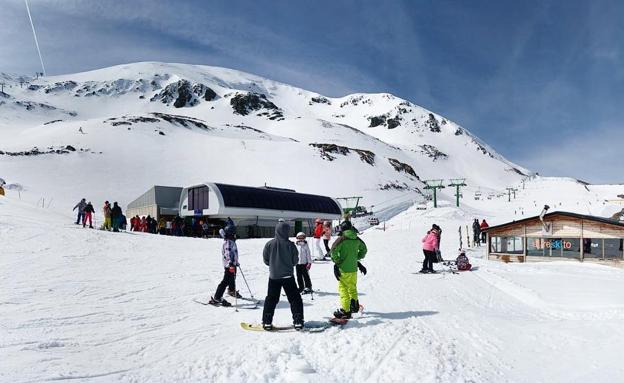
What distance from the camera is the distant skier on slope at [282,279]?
22.8 ft

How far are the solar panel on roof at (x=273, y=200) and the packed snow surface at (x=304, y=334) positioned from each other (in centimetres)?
1979

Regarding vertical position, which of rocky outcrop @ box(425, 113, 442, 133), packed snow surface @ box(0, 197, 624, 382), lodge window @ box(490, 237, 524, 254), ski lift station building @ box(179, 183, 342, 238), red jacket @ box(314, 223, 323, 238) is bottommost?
packed snow surface @ box(0, 197, 624, 382)

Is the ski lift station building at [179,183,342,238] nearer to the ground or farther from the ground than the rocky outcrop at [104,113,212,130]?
nearer to the ground

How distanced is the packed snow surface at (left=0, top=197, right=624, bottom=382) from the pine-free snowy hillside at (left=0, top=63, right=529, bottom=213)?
42.2 m

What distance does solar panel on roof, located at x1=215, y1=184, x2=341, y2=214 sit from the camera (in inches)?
1334

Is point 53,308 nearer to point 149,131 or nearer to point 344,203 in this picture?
point 344,203

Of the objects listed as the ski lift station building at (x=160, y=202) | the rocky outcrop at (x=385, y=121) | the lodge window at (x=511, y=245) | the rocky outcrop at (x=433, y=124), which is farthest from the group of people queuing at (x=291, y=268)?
the rocky outcrop at (x=433, y=124)

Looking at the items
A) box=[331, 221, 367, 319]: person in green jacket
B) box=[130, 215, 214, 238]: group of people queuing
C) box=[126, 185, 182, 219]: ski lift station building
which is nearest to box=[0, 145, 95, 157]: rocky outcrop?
box=[126, 185, 182, 219]: ski lift station building

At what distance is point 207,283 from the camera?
1154 centimetres

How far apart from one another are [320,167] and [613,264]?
6339 centimetres

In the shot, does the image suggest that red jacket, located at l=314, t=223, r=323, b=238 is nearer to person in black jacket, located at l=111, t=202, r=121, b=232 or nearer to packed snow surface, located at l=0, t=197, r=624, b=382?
packed snow surface, located at l=0, t=197, r=624, b=382

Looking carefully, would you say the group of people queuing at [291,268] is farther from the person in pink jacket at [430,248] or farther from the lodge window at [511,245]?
the lodge window at [511,245]

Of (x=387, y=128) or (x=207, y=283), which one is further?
(x=387, y=128)

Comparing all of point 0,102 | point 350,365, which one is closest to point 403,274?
point 350,365
